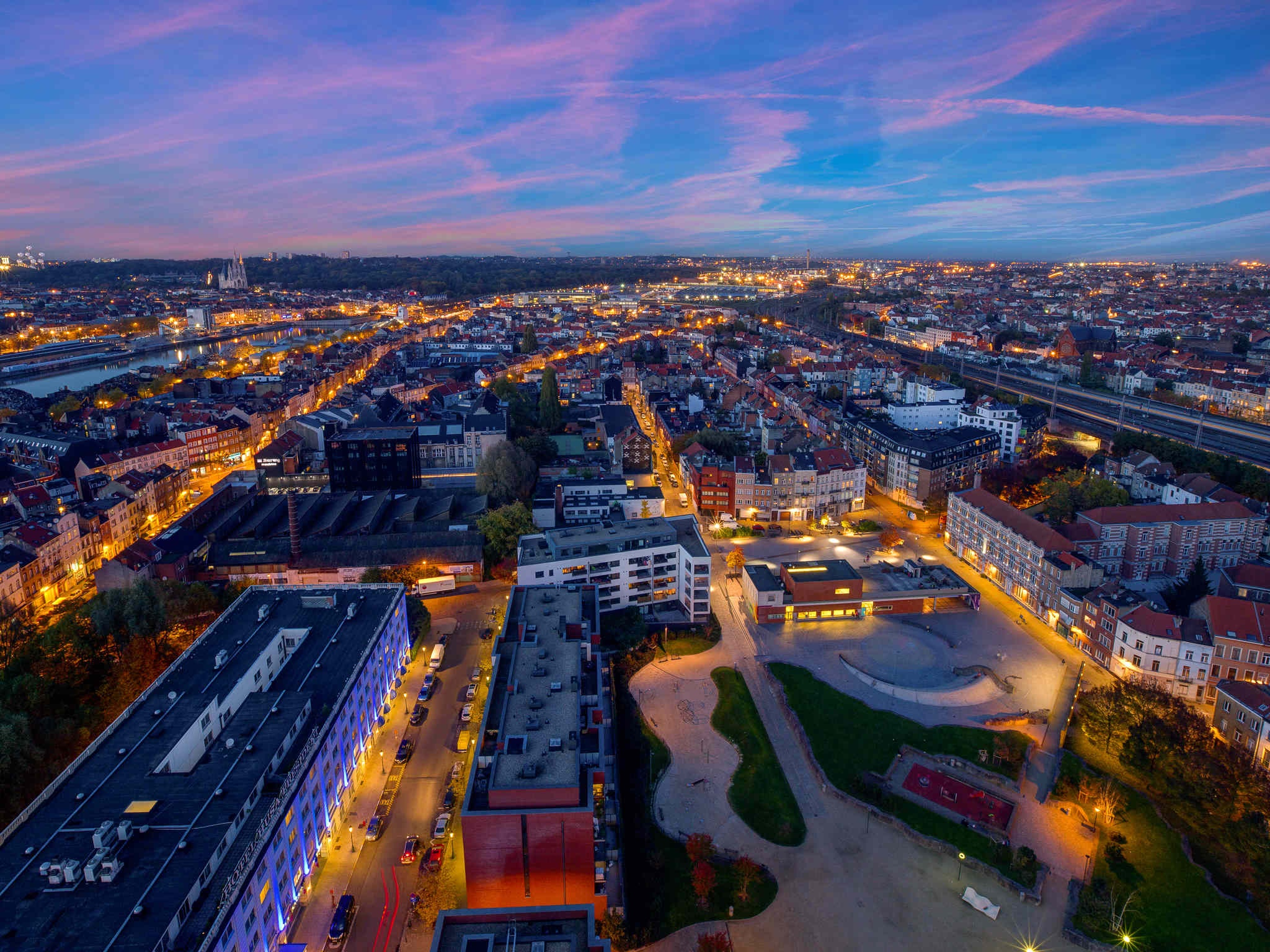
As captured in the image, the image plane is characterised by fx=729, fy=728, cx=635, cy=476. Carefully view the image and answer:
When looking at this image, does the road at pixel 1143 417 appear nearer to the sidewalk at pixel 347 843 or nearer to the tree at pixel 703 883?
the tree at pixel 703 883

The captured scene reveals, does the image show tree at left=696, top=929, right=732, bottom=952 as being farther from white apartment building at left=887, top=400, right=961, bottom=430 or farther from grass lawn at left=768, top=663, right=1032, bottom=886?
white apartment building at left=887, top=400, right=961, bottom=430

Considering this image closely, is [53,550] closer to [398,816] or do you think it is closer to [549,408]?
[398,816]

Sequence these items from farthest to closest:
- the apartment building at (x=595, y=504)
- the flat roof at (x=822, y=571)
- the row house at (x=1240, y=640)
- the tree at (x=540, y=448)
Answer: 1. the tree at (x=540, y=448)
2. the apartment building at (x=595, y=504)
3. the flat roof at (x=822, y=571)
4. the row house at (x=1240, y=640)

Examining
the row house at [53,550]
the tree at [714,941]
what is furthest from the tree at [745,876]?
the row house at [53,550]

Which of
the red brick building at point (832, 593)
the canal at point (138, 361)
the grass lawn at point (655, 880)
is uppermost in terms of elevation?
the canal at point (138, 361)

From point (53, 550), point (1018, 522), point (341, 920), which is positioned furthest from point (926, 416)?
point (53, 550)

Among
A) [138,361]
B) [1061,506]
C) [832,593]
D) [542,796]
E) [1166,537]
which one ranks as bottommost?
[832,593]

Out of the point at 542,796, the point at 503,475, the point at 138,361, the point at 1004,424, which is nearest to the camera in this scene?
the point at 542,796
